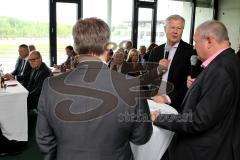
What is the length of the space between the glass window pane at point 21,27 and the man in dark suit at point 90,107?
5.52 metres

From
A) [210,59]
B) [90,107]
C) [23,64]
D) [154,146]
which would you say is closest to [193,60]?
[210,59]

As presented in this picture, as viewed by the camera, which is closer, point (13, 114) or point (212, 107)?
point (212, 107)

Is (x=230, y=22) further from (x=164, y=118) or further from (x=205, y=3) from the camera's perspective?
(x=164, y=118)

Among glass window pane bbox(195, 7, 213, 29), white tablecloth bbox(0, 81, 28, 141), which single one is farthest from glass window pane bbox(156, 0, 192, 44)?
white tablecloth bbox(0, 81, 28, 141)

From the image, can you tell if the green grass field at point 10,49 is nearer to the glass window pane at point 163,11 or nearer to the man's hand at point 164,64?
the glass window pane at point 163,11

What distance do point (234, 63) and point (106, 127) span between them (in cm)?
77

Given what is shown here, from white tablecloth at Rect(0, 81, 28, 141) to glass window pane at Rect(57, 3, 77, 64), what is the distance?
3643mm

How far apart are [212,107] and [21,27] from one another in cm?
617

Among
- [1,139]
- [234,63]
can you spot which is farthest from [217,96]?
[1,139]

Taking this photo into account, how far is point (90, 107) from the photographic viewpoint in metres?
1.21

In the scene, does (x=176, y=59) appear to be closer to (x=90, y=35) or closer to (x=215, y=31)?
(x=215, y=31)

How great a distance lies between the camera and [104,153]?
1.23 metres

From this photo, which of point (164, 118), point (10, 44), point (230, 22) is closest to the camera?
point (164, 118)

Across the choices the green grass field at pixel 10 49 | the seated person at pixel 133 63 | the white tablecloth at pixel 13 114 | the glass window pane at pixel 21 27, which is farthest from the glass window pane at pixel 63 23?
the white tablecloth at pixel 13 114
